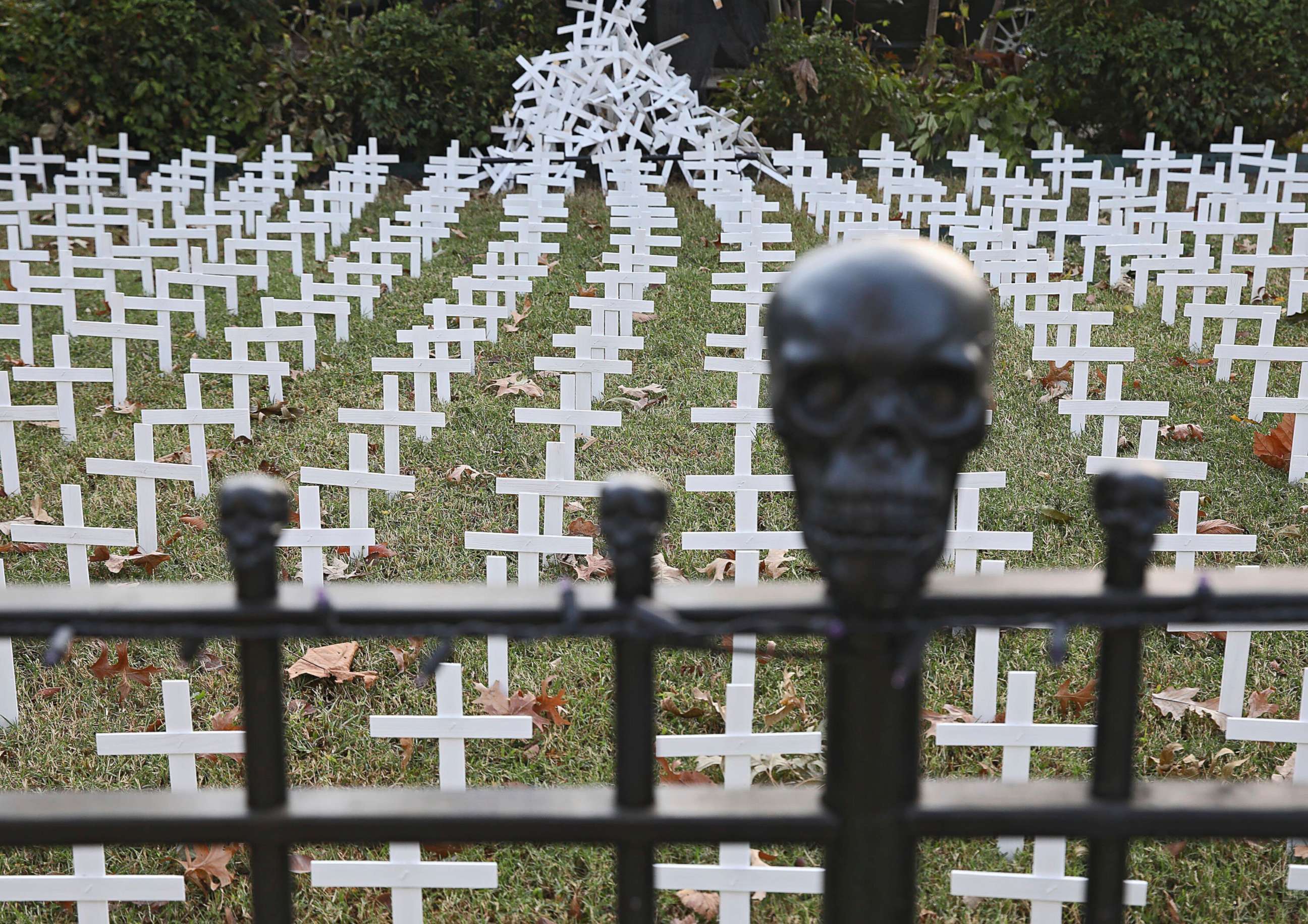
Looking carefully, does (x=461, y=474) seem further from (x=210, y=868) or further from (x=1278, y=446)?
(x=1278, y=446)

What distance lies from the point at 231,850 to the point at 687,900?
107 cm

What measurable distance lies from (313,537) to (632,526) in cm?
280

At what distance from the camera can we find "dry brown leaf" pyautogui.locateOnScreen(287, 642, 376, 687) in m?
3.54

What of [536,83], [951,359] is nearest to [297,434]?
[951,359]

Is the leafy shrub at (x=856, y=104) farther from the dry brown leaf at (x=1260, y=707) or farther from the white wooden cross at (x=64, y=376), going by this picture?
the dry brown leaf at (x=1260, y=707)

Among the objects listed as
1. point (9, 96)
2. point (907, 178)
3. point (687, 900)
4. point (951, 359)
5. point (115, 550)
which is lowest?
point (687, 900)

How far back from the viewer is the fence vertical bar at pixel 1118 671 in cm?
113

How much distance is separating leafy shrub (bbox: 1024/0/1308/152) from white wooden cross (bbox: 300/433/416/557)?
41.9 ft

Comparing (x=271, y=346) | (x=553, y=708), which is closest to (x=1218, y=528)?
(x=553, y=708)

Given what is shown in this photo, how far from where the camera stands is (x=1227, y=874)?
9.02 ft

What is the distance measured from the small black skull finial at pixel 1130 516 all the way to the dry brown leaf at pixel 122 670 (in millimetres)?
A: 3105

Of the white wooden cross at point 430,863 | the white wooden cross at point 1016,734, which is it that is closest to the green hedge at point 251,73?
the white wooden cross at point 430,863

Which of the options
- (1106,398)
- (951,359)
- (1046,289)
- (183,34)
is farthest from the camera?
(183,34)

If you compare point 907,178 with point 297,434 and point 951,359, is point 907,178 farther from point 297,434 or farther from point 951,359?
point 951,359
